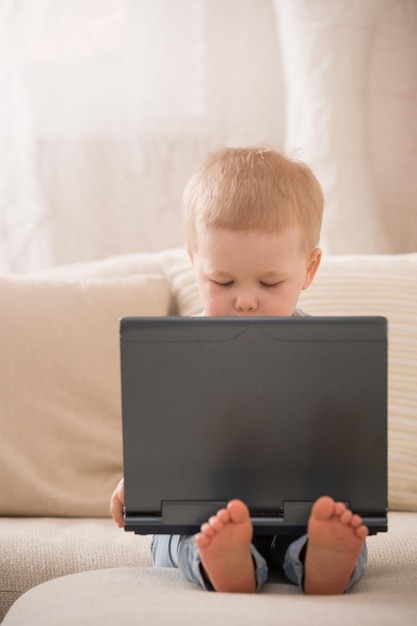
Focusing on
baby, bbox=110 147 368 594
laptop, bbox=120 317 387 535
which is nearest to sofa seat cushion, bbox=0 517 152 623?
baby, bbox=110 147 368 594

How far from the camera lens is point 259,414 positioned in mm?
1260

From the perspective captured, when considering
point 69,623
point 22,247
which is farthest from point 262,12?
point 69,623

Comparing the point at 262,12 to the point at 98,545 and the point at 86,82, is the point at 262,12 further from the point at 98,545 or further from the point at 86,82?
the point at 98,545

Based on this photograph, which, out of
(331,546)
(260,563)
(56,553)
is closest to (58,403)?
(56,553)

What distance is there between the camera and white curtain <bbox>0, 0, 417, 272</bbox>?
2895 mm

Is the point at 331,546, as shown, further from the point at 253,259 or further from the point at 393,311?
the point at 393,311

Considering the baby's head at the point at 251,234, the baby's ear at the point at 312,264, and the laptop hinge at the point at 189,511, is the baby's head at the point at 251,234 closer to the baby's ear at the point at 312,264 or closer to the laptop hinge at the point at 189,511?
the baby's ear at the point at 312,264

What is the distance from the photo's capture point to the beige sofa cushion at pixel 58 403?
1.97 m

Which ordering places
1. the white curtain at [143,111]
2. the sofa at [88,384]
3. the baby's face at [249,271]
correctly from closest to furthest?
the baby's face at [249,271], the sofa at [88,384], the white curtain at [143,111]

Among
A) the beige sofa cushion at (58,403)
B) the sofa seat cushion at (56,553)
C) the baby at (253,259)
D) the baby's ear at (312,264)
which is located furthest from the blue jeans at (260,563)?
the beige sofa cushion at (58,403)

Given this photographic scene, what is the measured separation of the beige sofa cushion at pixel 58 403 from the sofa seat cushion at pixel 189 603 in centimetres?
56

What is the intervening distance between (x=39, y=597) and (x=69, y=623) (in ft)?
0.50

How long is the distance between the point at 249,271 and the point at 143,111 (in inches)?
60.9

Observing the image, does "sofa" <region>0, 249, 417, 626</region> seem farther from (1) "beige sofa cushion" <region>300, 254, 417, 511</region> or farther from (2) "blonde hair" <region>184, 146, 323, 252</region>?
(2) "blonde hair" <region>184, 146, 323, 252</region>
